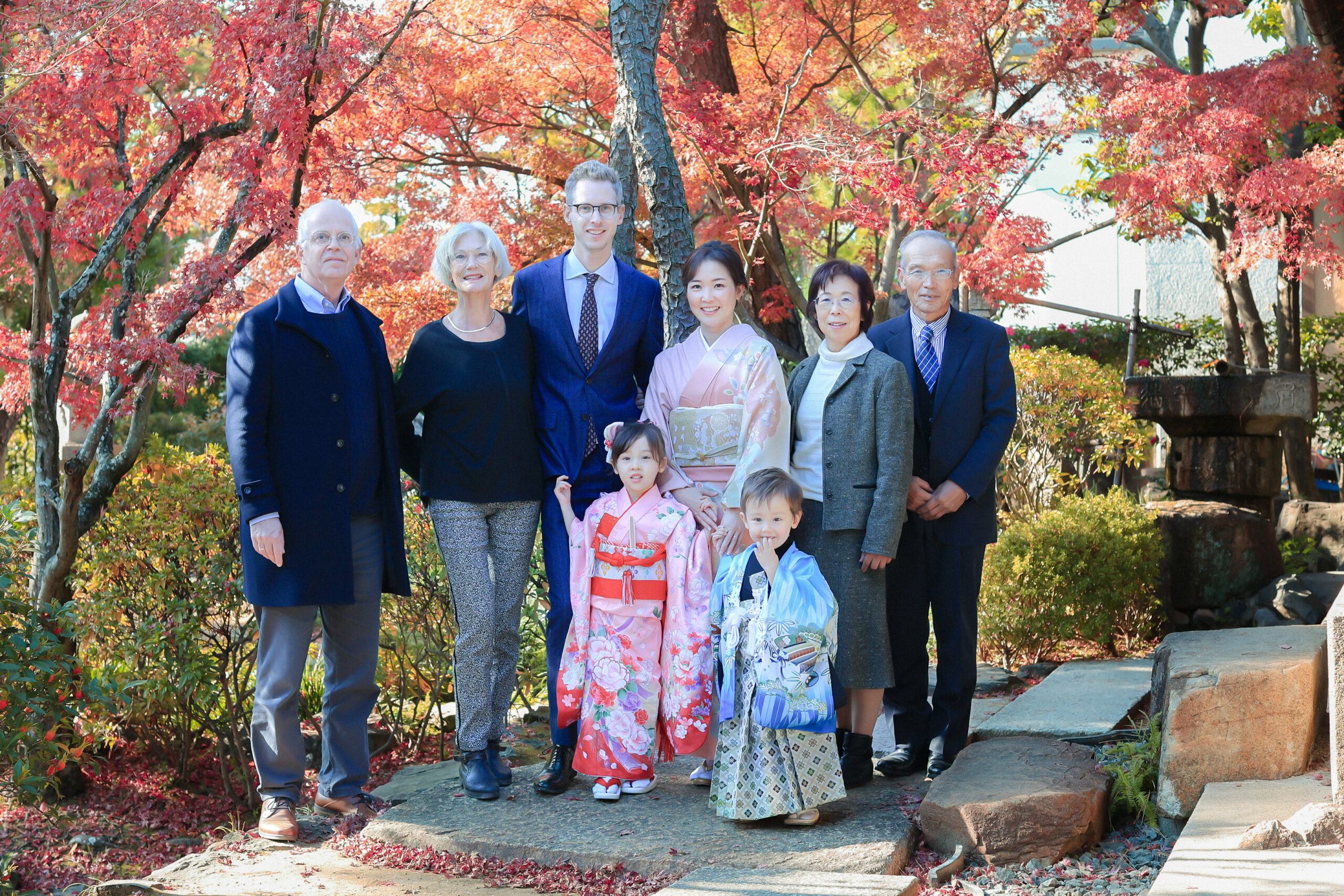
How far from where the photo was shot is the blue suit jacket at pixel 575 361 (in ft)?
11.7

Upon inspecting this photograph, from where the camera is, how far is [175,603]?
169 inches

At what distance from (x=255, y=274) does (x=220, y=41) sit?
2.47 metres

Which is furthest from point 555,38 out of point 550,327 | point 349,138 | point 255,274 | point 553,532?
point 553,532

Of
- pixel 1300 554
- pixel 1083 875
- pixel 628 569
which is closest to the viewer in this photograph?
pixel 1083 875

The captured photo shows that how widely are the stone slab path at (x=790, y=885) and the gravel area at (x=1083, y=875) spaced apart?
23 centimetres

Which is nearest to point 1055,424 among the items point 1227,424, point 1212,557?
point 1227,424

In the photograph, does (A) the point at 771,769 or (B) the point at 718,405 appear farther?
(B) the point at 718,405

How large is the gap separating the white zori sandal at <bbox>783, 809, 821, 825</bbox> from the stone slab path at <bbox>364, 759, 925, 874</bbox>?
0.02 metres

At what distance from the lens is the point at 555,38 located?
6.87 metres

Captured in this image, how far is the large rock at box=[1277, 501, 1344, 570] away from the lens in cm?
698

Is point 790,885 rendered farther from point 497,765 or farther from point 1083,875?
point 497,765

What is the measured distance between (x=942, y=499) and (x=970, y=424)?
11.2 inches

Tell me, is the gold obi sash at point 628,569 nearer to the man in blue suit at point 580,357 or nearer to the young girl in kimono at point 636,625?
the young girl in kimono at point 636,625

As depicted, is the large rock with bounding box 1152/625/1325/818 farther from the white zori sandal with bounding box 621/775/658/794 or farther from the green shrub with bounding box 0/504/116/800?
the green shrub with bounding box 0/504/116/800
